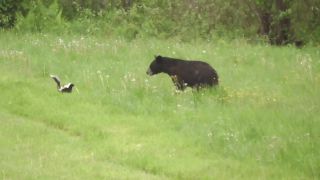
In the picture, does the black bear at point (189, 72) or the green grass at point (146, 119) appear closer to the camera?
the green grass at point (146, 119)

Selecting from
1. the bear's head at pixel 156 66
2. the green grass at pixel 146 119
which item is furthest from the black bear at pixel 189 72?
the green grass at pixel 146 119

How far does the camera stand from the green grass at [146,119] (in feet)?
28.5

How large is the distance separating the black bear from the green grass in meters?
0.28

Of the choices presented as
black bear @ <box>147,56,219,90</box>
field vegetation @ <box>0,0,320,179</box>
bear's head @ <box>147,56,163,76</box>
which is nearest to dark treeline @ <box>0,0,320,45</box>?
field vegetation @ <box>0,0,320,179</box>

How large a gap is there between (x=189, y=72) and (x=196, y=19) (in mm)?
13192

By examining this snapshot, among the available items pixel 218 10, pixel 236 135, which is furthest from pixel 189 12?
pixel 236 135

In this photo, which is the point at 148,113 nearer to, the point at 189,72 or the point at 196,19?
the point at 189,72

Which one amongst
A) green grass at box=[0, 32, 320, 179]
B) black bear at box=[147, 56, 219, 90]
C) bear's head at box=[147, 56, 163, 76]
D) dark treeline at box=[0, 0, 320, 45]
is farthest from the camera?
dark treeline at box=[0, 0, 320, 45]

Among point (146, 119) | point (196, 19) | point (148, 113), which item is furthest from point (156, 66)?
point (196, 19)

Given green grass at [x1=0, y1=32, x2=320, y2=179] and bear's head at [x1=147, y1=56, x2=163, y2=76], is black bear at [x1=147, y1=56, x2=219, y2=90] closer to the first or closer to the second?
bear's head at [x1=147, y1=56, x2=163, y2=76]

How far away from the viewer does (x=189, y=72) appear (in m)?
13.6

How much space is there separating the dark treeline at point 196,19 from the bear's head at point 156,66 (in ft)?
30.5

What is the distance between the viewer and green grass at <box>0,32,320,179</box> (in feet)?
28.5

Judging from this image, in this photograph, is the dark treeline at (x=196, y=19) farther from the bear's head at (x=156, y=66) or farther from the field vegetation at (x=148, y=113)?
the bear's head at (x=156, y=66)
